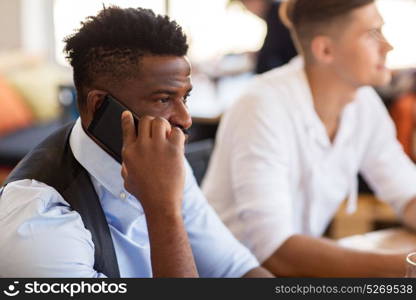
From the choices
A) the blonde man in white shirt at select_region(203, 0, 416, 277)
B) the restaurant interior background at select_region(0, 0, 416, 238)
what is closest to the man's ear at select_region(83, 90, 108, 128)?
the blonde man in white shirt at select_region(203, 0, 416, 277)

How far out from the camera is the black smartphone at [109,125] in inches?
38.6

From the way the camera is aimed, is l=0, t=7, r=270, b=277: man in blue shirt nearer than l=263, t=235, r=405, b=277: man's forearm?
Yes

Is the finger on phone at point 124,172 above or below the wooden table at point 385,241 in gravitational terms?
above

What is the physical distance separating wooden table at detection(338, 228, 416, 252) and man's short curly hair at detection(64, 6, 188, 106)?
0.79 metres

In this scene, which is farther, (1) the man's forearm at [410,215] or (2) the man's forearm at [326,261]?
(1) the man's forearm at [410,215]

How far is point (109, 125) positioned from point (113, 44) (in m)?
0.12

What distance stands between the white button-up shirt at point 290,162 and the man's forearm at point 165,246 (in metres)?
0.53

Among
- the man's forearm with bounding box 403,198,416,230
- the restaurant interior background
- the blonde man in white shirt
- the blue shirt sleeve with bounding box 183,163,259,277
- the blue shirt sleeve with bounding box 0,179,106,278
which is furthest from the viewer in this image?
the restaurant interior background

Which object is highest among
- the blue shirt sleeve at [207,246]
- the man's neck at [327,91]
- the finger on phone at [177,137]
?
the finger on phone at [177,137]

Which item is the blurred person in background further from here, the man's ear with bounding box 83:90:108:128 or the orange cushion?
the man's ear with bounding box 83:90:108:128

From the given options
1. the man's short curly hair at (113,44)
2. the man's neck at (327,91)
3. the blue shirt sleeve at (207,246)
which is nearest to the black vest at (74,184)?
the man's short curly hair at (113,44)

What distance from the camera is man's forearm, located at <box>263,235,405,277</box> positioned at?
4.45 ft

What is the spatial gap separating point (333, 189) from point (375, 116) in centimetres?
25

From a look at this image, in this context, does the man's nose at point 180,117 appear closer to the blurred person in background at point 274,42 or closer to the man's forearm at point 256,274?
the man's forearm at point 256,274
